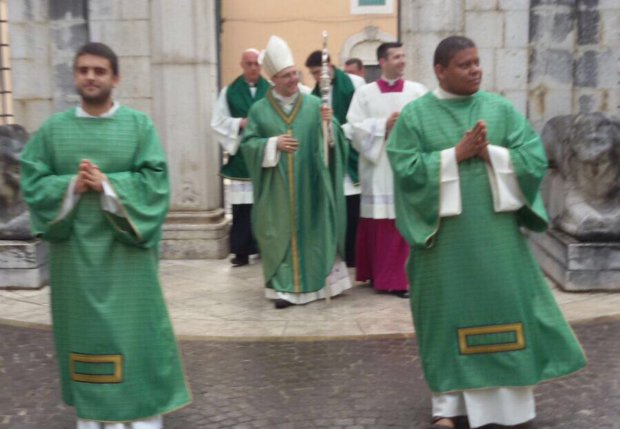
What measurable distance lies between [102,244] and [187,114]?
451 centimetres

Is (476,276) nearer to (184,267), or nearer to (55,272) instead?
(55,272)

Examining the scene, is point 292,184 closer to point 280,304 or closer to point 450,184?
point 280,304

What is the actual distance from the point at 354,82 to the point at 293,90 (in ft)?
5.61

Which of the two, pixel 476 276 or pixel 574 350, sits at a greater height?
pixel 476 276

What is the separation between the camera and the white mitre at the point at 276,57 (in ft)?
22.3

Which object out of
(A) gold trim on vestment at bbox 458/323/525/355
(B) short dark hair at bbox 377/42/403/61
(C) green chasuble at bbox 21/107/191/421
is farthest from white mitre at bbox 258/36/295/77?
(A) gold trim on vestment at bbox 458/323/525/355

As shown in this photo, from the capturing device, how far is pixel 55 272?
4.30m

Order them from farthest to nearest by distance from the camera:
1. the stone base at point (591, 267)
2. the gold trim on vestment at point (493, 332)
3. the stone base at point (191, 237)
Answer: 1. the stone base at point (191, 237)
2. the stone base at point (591, 267)
3. the gold trim on vestment at point (493, 332)

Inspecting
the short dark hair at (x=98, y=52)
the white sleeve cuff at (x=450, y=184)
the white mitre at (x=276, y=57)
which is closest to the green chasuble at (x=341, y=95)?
the white mitre at (x=276, y=57)

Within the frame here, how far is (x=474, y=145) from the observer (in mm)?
4203

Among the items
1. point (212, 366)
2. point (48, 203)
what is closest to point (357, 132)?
point (212, 366)

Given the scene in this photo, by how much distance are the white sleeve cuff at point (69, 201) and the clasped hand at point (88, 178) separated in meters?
0.03

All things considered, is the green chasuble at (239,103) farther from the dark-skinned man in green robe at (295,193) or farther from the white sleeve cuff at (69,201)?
the white sleeve cuff at (69,201)

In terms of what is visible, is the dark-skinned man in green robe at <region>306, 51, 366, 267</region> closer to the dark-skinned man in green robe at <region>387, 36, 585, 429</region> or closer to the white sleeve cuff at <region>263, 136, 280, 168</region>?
the white sleeve cuff at <region>263, 136, 280, 168</region>
